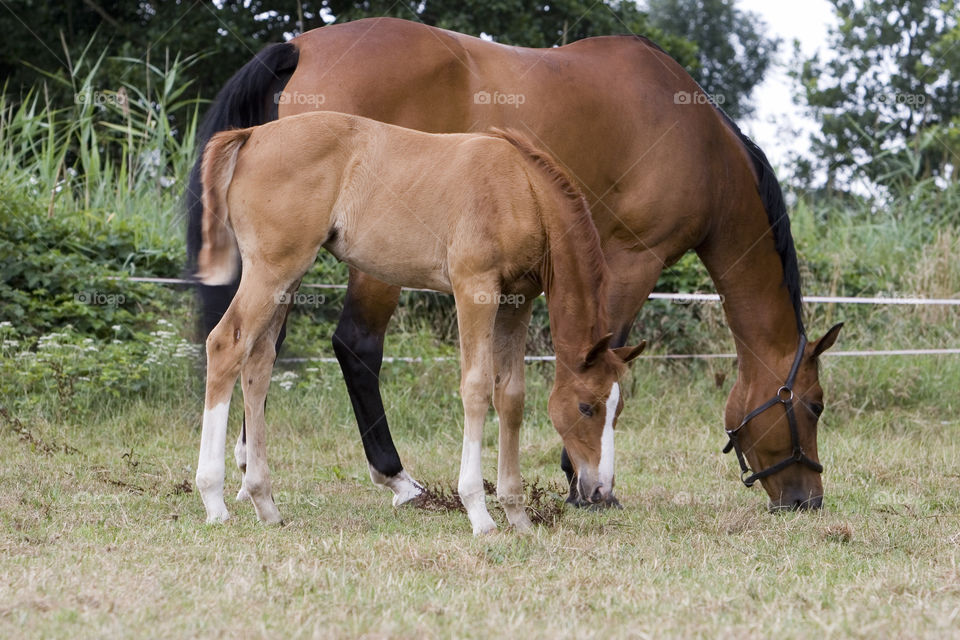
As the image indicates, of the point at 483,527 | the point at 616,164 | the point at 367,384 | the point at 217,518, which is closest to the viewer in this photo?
the point at 483,527

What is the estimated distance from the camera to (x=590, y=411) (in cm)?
418

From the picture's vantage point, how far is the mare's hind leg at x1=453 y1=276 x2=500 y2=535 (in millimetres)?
4086

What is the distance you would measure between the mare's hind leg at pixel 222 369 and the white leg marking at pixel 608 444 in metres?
1.42

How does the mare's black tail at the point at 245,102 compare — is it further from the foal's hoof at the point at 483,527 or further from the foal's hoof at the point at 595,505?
the foal's hoof at the point at 595,505

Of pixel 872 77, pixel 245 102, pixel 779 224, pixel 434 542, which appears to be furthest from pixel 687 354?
pixel 872 77

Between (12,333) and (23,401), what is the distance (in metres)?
0.82

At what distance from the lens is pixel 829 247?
10.3m

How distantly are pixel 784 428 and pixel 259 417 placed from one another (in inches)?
102

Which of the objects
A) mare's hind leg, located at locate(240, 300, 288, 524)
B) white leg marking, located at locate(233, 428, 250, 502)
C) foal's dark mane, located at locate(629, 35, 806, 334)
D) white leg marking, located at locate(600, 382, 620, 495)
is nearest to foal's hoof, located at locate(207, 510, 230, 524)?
mare's hind leg, located at locate(240, 300, 288, 524)

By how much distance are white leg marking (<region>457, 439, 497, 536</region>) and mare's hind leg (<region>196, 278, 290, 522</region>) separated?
96 centimetres

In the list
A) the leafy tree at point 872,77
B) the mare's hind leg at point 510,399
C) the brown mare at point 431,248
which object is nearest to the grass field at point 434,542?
the mare's hind leg at point 510,399

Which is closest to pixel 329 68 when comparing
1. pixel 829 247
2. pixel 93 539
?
pixel 93 539

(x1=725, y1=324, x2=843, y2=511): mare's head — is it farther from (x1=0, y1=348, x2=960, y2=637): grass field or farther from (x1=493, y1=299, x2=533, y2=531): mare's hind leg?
(x1=493, y1=299, x2=533, y2=531): mare's hind leg

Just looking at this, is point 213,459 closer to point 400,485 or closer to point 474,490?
point 474,490
